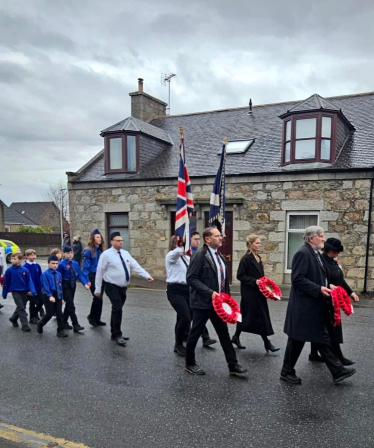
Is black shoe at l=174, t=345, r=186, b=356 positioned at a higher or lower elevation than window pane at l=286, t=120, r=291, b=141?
lower

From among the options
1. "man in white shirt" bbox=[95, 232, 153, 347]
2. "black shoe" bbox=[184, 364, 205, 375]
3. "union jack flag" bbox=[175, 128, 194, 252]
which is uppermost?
"union jack flag" bbox=[175, 128, 194, 252]

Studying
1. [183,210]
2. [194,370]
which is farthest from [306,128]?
[194,370]

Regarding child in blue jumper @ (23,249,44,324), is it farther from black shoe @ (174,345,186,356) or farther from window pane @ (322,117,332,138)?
window pane @ (322,117,332,138)

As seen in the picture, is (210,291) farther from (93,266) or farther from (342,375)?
(93,266)

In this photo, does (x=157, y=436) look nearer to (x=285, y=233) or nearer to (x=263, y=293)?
(x=263, y=293)

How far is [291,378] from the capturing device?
4.79 meters

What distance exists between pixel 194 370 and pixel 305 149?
9.88 metres

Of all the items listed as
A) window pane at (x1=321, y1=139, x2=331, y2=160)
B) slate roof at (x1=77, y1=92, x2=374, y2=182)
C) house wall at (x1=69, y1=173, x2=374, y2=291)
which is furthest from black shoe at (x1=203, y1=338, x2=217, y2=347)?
window pane at (x1=321, y1=139, x2=331, y2=160)

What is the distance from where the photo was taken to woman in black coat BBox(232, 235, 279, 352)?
5949mm

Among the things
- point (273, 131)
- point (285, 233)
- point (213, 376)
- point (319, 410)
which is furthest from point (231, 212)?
point (319, 410)

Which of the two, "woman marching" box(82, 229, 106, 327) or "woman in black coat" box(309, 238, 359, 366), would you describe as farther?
"woman marching" box(82, 229, 106, 327)

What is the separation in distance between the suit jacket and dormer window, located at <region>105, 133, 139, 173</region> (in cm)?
1138

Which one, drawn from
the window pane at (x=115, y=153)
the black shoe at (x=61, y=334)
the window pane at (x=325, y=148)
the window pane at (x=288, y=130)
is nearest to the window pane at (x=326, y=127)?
the window pane at (x=325, y=148)

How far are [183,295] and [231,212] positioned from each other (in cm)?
818
